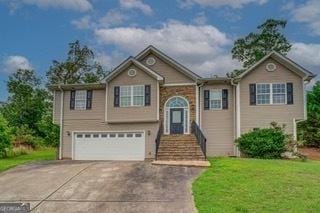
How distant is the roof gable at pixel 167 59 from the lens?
25594 mm

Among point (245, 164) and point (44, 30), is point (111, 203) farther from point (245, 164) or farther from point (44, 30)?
point (44, 30)

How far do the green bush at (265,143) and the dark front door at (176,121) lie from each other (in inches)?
165

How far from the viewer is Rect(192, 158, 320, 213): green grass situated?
40.7 ft

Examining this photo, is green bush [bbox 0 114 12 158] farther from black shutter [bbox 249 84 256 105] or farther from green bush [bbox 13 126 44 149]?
black shutter [bbox 249 84 256 105]

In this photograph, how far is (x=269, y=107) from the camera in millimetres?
24516

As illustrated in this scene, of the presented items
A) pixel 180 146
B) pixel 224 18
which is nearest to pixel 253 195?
pixel 180 146

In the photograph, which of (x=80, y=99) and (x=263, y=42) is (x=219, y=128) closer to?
(x=80, y=99)

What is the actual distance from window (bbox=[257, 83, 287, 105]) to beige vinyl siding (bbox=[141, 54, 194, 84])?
4.36 m

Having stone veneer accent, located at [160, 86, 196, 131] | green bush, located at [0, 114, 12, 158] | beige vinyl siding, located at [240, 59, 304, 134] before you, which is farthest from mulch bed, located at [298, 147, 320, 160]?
green bush, located at [0, 114, 12, 158]

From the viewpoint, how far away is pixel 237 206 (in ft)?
40.7

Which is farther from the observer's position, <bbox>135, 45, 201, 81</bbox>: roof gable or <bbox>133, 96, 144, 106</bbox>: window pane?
<bbox>135, 45, 201, 81</bbox>: roof gable

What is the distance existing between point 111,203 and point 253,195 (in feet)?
15.7

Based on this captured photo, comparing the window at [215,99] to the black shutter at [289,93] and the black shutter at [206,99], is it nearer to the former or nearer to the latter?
the black shutter at [206,99]

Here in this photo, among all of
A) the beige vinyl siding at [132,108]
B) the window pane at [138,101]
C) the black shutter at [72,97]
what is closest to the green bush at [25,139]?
the black shutter at [72,97]
